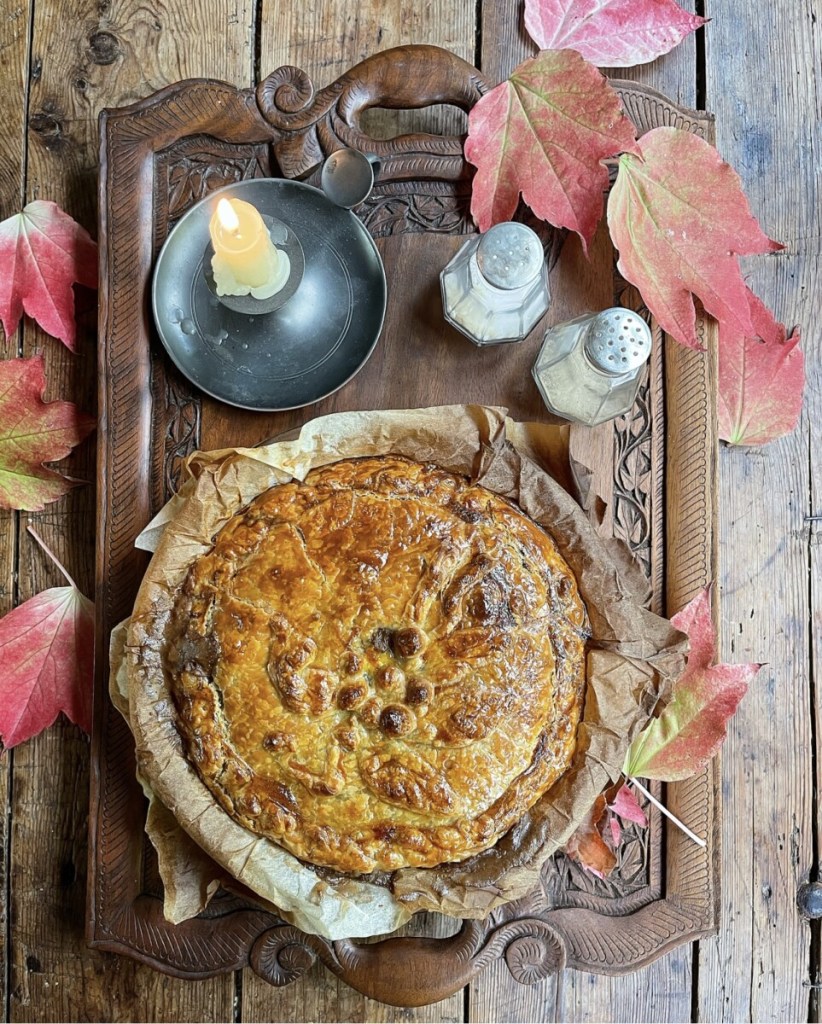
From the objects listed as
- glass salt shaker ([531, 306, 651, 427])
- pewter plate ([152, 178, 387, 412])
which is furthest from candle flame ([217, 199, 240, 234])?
glass salt shaker ([531, 306, 651, 427])

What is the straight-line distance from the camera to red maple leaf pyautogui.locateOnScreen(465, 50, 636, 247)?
211 cm

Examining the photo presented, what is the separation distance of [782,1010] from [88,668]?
6.90 ft

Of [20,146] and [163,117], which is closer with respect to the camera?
[163,117]

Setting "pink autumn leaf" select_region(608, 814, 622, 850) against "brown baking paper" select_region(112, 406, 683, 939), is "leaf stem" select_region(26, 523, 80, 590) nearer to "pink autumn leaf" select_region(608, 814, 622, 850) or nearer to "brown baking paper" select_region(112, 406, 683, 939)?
"brown baking paper" select_region(112, 406, 683, 939)

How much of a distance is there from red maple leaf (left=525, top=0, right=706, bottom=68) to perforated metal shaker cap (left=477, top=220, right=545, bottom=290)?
24.9 inches

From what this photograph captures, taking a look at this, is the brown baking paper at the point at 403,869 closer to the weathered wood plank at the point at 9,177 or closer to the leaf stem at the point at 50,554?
the leaf stem at the point at 50,554

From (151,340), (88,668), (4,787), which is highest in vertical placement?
(151,340)

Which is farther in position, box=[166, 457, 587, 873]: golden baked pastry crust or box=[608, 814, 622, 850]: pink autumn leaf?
box=[608, 814, 622, 850]: pink autumn leaf

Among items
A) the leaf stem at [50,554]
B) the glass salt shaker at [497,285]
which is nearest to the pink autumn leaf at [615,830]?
the glass salt shaker at [497,285]

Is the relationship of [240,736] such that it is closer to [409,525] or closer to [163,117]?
[409,525]

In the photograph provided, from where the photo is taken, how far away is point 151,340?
226 centimetres

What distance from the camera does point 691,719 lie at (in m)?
2.23

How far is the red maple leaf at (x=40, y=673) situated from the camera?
2.26 m

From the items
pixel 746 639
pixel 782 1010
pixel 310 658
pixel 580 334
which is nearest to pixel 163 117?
pixel 580 334
